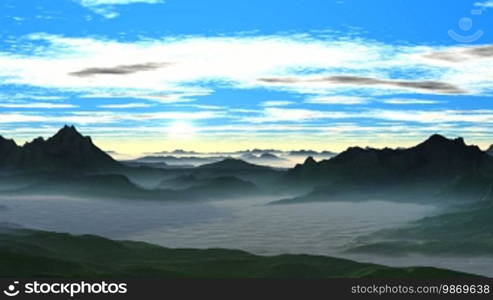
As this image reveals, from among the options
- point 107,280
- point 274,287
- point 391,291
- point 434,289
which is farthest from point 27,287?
point 434,289

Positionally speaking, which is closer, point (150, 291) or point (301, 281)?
point (150, 291)

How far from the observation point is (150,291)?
65562 millimetres

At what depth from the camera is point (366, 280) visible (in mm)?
69875

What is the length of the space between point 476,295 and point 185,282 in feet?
105

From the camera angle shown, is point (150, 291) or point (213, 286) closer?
point (150, 291)

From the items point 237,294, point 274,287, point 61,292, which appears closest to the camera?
point 61,292

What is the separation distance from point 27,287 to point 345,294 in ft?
109

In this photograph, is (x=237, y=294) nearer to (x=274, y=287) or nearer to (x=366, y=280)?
(x=274, y=287)

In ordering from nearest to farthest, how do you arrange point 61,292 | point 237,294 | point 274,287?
point 61,292 < point 237,294 < point 274,287

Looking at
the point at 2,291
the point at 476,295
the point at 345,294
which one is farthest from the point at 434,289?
the point at 2,291

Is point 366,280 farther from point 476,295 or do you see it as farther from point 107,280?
point 107,280

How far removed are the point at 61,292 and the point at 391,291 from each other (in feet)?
116

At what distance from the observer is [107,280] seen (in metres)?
64.7

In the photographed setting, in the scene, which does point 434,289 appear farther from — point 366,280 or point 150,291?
point 150,291
